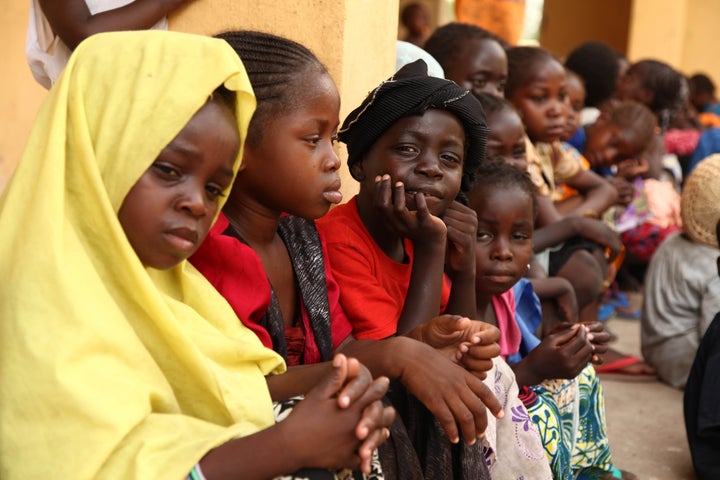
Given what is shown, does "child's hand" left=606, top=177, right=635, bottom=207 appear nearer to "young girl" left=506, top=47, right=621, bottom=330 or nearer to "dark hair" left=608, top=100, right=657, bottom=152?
"young girl" left=506, top=47, right=621, bottom=330

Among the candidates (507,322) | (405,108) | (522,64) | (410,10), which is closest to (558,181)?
(522,64)

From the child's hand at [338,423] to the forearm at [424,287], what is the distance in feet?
2.57

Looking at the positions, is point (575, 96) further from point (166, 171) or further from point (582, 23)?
point (582, 23)

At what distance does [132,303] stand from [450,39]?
296cm

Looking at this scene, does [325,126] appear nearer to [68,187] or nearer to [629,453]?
[68,187]

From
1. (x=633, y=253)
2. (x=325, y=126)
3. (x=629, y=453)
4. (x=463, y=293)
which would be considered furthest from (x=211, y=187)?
(x=633, y=253)

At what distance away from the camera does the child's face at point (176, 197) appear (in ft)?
5.99

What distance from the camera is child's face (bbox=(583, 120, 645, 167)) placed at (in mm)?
5957

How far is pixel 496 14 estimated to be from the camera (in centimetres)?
596

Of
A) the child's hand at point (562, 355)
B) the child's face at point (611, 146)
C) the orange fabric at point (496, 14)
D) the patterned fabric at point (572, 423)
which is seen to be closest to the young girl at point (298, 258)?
the patterned fabric at point (572, 423)

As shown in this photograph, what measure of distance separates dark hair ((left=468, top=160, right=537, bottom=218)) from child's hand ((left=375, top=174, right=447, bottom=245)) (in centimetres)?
65

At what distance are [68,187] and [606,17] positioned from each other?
40.1ft

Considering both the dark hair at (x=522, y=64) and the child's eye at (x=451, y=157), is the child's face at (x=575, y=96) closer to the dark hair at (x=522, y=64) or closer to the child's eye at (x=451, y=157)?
the dark hair at (x=522, y=64)

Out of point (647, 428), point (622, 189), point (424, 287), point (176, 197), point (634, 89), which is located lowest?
point (647, 428)
